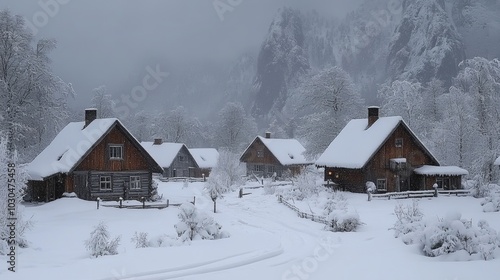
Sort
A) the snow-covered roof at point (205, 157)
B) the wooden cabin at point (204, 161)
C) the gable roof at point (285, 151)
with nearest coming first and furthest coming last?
the gable roof at point (285, 151), the wooden cabin at point (204, 161), the snow-covered roof at point (205, 157)

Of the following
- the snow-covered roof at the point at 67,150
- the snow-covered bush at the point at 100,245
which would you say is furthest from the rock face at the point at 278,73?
the snow-covered bush at the point at 100,245

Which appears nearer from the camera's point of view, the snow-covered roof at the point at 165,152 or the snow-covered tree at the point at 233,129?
the snow-covered roof at the point at 165,152

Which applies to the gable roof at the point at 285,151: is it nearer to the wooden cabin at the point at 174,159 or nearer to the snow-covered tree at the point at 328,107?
the snow-covered tree at the point at 328,107

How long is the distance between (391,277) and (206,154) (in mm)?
61701

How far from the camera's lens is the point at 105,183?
33.8 metres

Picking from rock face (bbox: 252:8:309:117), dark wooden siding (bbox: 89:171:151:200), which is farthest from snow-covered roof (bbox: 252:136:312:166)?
rock face (bbox: 252:8:309:117)

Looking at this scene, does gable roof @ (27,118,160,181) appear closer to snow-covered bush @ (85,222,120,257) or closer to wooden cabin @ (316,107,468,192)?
wooden cabin @ (316,107,468,192)

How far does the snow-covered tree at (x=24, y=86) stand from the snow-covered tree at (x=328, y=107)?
27019 mm

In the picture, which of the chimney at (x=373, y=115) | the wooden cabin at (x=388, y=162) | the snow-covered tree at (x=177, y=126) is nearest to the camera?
the wooden cabin at (x=388, y=162)

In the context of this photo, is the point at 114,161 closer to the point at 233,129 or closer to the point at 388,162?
the point at 388,162

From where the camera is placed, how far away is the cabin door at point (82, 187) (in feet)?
107

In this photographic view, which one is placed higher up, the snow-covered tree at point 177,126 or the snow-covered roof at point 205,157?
the snow-covered tree at point 177,126

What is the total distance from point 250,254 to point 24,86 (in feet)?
84.5

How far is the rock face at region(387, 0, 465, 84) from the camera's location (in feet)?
402
